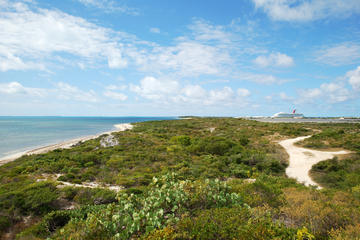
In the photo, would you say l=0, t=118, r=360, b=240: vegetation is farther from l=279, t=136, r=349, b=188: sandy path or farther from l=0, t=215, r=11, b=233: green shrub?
l=279, t=136, r=349, b=188: sandy path

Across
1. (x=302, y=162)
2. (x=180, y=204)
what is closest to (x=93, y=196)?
(x=180, y=204)

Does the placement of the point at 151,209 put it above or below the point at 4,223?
above

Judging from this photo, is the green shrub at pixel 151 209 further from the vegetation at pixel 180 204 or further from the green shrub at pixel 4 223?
the green shrub at pixel 4 223

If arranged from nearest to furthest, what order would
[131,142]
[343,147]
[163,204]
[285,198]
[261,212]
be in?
[261,212] → [163,204] → [285,198] → [343,147] → [131,142]

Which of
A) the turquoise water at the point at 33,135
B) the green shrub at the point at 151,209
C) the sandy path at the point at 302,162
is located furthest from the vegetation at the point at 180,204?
the turquoise water at the point at 33,135

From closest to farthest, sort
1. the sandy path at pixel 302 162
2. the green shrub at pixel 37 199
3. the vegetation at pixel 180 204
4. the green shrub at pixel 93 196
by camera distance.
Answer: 1. the vegetation at pixel 180 204
2. the green shrub at pixel 37 199
3. the green shrub at pixel 93 196
4. the sandy path at pixel 302 162

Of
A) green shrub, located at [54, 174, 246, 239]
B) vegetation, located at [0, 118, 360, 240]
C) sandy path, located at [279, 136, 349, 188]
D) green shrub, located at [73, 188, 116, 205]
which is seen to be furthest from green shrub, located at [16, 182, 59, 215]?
sandy path, located at [279, 136, 349, 188]

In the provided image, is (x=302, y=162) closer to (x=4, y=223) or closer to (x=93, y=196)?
(x=93, y=196)

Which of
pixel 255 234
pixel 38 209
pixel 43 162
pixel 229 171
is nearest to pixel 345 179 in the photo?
pixel 229 171

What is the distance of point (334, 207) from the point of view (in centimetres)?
518

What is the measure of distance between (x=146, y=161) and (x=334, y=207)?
12223 millimetres

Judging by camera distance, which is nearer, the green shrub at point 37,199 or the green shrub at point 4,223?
the green shrub at point 4,223

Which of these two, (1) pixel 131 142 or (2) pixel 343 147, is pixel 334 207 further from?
(1) pixel 131 142

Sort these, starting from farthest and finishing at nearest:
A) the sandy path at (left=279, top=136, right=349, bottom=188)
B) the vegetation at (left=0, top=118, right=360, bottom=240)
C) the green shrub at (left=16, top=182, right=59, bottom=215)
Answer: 1. the sandy path at (left=279, top=136, right=349, bottom=188)
2. the green shrub at (left=16, top=182, right=59, bottom=215)
3. the vegetation at (left=0, top=118, right=360, bottom=240)
